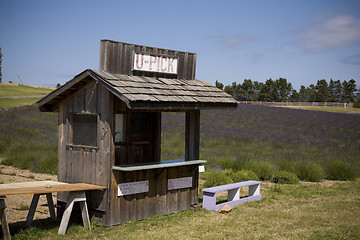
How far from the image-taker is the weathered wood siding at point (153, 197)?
7.46 m

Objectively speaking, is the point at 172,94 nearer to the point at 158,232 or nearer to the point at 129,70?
the point at 129,70

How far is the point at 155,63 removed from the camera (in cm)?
850

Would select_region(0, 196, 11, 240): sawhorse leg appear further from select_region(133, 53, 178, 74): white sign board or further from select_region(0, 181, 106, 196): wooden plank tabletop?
select_region(133, 53, 178, 74): white sign board

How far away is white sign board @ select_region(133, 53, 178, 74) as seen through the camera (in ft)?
26.9

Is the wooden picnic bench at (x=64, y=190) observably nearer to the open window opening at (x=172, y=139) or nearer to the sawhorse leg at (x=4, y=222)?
the sawhorse leg at (x=4, y=222)

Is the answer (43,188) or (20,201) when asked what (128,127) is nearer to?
(43,188)

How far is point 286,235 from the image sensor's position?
695 centimetres

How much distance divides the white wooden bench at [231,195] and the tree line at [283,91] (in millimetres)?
74545

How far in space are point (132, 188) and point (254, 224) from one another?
7.76ft

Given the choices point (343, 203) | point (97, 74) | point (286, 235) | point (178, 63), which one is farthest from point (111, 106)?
point (343, 203)

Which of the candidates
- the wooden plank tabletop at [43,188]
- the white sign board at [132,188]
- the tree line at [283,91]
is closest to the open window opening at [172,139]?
the white sign board at [132,188]

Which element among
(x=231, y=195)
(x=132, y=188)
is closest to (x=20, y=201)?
(x=132, y=188)

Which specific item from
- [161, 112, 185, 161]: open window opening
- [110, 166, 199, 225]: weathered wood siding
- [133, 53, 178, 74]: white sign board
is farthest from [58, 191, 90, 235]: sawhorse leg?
[161, 112, 185, 161]: open window opening

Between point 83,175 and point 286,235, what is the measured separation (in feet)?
12.2
